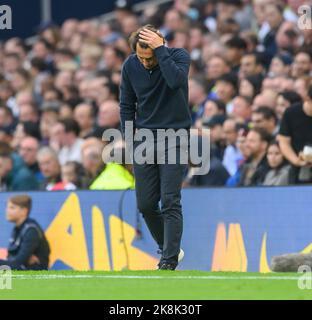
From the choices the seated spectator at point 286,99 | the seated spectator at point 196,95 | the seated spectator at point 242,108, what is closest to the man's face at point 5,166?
the seated spectator at point 196,95

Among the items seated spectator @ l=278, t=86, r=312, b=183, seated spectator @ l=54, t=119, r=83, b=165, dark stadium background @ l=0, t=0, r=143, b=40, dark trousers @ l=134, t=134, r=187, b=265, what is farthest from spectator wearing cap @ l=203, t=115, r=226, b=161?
dark stadium background @ l=0, t=0, r=143, b=40

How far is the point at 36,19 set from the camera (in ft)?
84.5

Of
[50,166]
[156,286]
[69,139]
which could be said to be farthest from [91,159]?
[156,286]

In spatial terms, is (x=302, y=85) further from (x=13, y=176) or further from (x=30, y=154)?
(x=30, y=154)

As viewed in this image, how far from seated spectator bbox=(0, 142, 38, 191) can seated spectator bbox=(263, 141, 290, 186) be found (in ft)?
14.4

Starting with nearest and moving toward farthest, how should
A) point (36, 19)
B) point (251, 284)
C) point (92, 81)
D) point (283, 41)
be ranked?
1. point (251, 284)
2. point (283, 41)
3. point (92, 81)
4. point (36, 19)

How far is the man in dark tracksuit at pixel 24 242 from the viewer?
13.7 metres

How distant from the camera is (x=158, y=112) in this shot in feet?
34.9

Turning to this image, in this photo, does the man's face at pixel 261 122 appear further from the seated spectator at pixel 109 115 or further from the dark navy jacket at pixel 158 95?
the dark navy jacket at pixel 158 95

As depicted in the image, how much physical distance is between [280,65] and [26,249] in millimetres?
4442

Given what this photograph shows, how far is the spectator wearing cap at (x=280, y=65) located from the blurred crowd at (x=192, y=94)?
13 millimetres

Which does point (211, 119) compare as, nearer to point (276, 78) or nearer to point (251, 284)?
point (276, 78)
